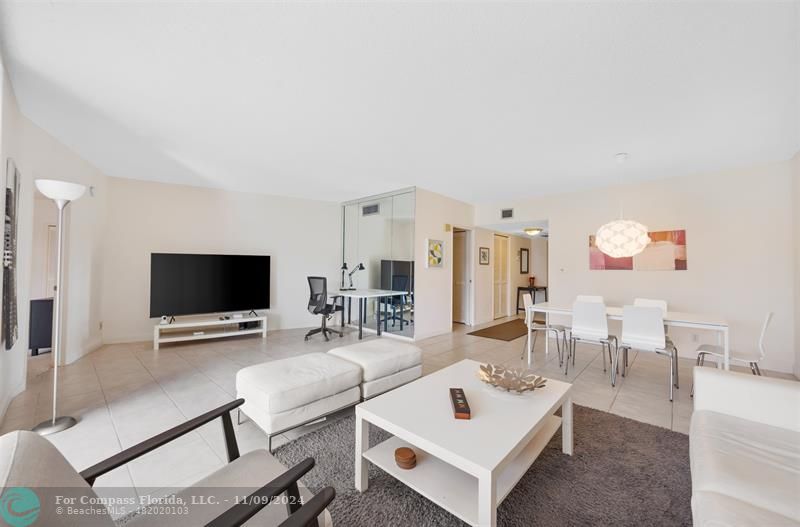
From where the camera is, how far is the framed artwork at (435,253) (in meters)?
5.27

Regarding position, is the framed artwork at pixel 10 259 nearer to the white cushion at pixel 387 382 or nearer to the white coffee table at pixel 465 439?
the white cushion at pixel 387 382

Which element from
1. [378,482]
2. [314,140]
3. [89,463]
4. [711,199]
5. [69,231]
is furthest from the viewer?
[711,199]

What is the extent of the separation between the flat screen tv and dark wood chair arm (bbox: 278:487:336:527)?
185 inches

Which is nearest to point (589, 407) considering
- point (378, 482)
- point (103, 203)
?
point (378, 482)

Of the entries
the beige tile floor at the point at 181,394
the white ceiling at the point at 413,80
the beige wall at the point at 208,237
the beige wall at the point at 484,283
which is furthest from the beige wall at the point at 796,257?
the beige wall at the point at 208,237

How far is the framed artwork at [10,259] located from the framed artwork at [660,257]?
6513 mm

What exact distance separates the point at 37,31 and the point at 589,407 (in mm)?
4500

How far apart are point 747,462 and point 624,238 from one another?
2.76 metres

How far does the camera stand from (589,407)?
8.46 ft

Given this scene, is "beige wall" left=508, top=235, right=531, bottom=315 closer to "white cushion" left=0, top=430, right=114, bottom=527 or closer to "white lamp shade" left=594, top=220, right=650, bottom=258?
"white lamp shade" left=594, top=220, right=650, bottom=258

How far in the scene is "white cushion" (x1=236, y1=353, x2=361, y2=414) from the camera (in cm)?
195

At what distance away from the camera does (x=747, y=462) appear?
1.27 meters

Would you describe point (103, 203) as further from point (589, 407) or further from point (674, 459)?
point (674, 459)

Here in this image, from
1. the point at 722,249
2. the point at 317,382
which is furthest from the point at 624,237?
the point at 317,382
